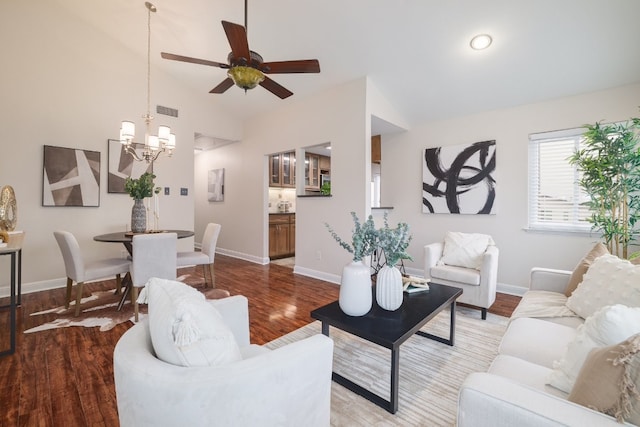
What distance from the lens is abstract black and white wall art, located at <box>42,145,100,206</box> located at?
3.60 m

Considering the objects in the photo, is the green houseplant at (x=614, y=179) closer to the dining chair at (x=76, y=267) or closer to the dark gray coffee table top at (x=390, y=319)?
the dark gray coffee table top at (x=390, y=319)

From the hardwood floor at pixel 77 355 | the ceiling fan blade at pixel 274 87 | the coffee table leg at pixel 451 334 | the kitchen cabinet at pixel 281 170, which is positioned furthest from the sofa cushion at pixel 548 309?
the kitchen cabinet at pixel 281 170

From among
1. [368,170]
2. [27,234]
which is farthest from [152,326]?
[27,234]

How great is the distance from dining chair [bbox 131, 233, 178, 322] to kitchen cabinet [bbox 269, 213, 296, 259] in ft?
8.69

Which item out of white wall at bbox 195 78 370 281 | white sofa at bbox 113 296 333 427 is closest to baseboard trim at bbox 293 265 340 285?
white wall at bbox 195 78 370 281

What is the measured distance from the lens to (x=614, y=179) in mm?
2752

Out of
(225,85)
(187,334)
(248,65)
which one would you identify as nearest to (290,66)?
(248,65)

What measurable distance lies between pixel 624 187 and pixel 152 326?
12.4 feet

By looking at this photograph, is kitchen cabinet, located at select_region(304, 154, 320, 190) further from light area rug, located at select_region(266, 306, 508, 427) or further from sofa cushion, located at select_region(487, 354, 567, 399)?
sofa cushion, located at select_region(487, 354, 567, 399)

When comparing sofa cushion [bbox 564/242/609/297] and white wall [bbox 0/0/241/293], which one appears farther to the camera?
white wall [bbox 0/0/241/293]

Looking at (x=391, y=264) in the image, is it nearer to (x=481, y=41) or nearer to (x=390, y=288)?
(x=390, y=288)

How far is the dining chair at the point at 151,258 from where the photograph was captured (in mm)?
2688

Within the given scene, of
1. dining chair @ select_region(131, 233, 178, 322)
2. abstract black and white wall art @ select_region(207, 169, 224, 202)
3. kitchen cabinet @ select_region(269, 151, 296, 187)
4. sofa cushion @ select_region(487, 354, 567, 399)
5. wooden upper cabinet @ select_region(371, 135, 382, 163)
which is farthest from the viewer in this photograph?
abstract black and white wall art @ select_region(207, 169, 224, 202)

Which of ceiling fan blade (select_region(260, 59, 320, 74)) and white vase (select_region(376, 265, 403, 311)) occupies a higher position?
ceiling fan blade (select_region(260, 59, 320, 74))
